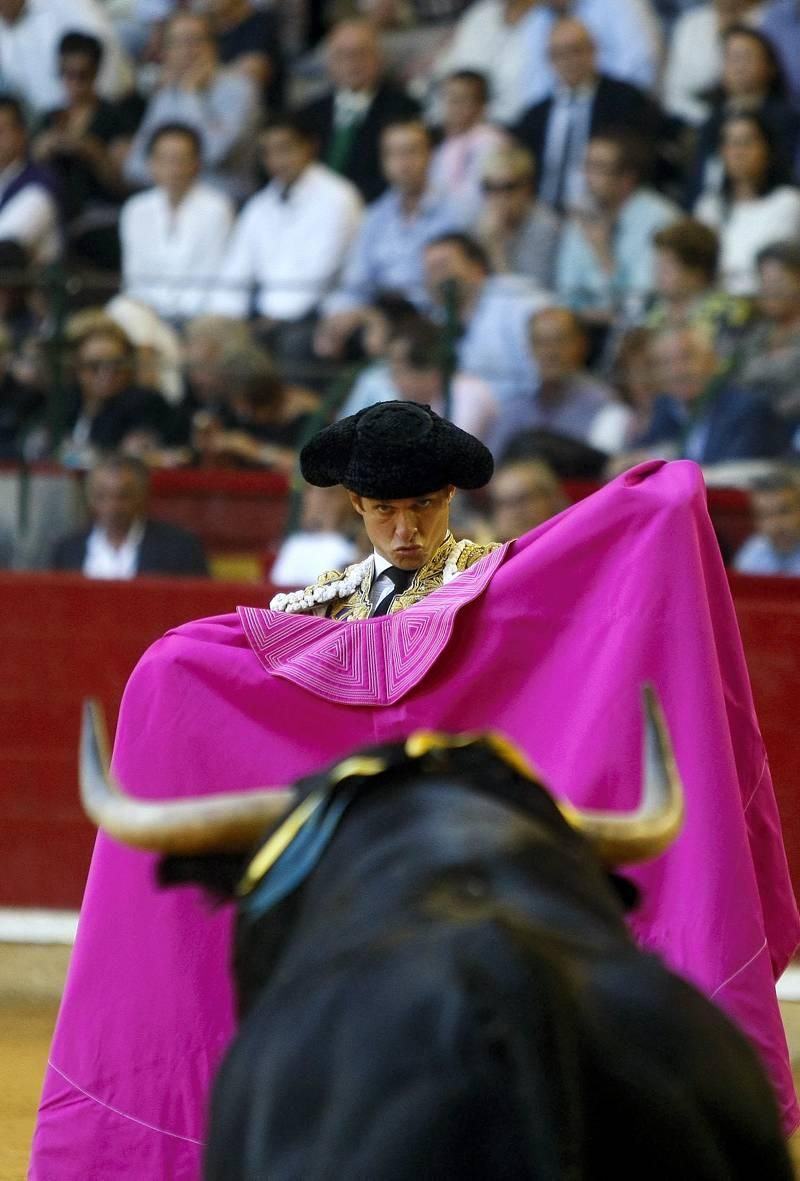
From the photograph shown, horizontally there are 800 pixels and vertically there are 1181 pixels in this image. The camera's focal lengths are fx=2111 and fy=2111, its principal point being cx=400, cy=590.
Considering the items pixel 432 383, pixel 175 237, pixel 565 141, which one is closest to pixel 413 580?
pixel 432 383

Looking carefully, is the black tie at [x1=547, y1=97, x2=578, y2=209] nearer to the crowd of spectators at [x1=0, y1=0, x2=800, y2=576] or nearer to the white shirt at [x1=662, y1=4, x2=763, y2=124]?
the crowd of spectators at [x1=0, y1=0, x2=800, y2=576]

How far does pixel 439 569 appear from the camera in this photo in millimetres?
3492

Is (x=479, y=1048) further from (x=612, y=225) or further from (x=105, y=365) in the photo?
(x=612, y=225)

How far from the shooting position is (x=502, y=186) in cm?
731

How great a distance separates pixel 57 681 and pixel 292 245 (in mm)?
2511

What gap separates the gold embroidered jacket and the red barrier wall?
224 cm

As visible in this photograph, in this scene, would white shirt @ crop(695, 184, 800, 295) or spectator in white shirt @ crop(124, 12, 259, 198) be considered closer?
white shirt @ crop(695, 184, 800, 295)

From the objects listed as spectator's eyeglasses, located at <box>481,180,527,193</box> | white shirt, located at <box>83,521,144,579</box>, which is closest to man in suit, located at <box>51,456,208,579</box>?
white shirt, located at <box>83,521,144,579</box>

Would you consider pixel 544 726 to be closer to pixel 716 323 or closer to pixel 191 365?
pixel 716 323

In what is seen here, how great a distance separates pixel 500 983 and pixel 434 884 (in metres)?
0.21

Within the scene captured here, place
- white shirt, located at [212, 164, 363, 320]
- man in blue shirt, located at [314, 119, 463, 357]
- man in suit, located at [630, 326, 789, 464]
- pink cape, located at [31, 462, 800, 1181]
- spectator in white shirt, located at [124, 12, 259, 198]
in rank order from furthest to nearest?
1. spectator in white shirt, located at [124, 12, 259, 198]
2. white shirt, located at [212, 164, 363, 320]
3. man in blue shirt, located at [314, 119, 463, 357]
4. man in suit, located at [630, 326, 789, 464]
5. pink cape, located at [31, 462, 800, 1181]

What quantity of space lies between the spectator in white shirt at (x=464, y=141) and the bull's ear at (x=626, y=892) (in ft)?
17.8

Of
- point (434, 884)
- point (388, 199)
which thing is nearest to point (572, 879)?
point (434, 884)

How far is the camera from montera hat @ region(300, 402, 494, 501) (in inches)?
129
